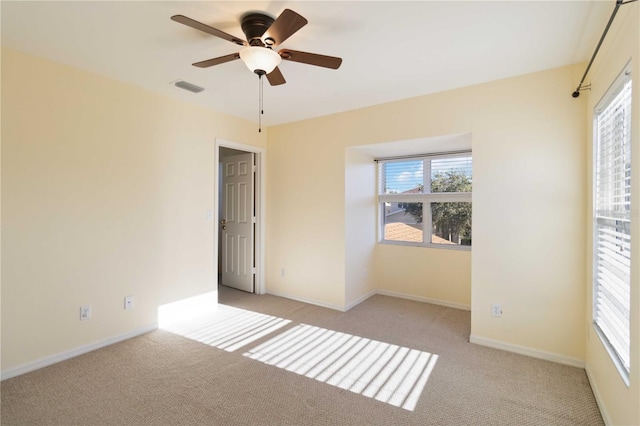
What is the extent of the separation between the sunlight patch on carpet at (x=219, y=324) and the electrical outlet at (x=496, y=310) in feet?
6.83

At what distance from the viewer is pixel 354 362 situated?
8.55 feet

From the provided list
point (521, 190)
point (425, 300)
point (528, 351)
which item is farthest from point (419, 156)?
point (528, 351)

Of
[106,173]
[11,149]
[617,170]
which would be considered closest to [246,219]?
[106,173]

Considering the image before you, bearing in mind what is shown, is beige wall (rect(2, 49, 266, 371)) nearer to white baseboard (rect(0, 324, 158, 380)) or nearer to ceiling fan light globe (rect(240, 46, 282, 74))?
white baseboard (rect(0, 324, 158, 380))

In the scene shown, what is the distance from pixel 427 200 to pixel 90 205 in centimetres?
380

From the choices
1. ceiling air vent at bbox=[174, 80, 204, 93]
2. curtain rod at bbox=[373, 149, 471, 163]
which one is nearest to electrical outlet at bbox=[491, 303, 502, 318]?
curtain rod at bbox=[373, 149, 471, 163]

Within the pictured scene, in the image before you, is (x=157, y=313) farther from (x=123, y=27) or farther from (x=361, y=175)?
(x=361, y=175)

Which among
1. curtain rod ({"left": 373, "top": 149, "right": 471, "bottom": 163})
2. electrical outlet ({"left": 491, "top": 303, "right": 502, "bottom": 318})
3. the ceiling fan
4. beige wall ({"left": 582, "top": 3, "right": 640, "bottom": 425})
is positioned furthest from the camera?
curtain rod ({"left": 373, "top": 149, "right": 471, "bottom": 163})

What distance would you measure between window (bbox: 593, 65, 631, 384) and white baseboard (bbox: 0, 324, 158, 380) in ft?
12.3

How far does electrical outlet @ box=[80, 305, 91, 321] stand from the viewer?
275 centimetres

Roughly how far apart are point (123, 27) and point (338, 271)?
312 cm

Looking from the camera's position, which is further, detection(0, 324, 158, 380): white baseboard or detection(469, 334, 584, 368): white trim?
detection(469, 334, 584, 368): white trim

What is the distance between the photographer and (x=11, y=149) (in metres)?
2.36

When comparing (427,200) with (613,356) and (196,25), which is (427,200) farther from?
(196,25)
